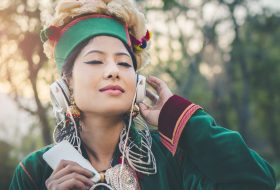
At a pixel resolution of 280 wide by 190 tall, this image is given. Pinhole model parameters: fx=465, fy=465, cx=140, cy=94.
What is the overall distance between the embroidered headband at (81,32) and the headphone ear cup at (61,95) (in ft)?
0.57

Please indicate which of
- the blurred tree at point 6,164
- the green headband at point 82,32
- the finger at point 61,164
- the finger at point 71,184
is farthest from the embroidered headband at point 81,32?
the blurred tree at point 6,164

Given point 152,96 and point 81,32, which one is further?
point 152,96

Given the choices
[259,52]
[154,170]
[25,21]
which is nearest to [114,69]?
[154,170]

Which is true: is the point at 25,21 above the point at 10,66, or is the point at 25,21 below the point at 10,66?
above

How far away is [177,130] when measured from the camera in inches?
102

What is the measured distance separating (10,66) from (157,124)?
6.59 m

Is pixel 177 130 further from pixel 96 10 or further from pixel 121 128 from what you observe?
pixel 96 10

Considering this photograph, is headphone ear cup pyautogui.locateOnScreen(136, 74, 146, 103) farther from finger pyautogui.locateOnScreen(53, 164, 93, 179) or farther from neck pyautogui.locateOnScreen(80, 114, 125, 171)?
finger pyautogui.locateOnScreen(53, 164, 93, 179)

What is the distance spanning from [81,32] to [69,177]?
34.0 inches

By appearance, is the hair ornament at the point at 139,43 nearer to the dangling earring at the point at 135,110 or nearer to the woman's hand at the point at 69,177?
the dangling earring at the point at 135,110

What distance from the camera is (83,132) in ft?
9.30

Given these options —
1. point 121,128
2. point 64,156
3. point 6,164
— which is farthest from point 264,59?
point 64,156

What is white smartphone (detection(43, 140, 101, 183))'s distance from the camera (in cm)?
254

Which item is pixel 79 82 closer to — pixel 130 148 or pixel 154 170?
pixel 130 148
